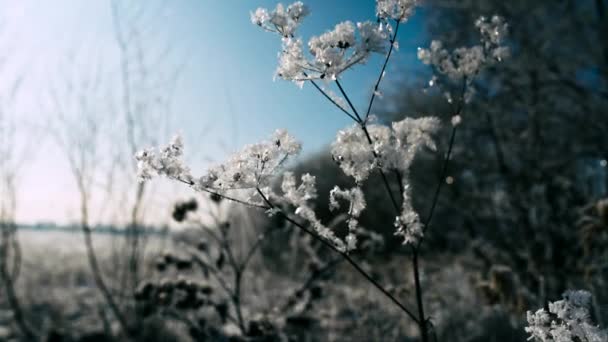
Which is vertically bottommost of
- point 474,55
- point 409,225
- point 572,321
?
point 572,321

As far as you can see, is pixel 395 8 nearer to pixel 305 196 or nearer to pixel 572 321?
pixel 305 196

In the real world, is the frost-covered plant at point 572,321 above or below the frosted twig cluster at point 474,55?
below

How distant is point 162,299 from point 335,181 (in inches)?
382

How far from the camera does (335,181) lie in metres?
12.1

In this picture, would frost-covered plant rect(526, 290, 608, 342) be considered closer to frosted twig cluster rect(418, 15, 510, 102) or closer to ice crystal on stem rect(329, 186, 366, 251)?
ice crystal on stem rect(329, 186, 366, 251)

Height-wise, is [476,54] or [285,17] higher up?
[476,54]

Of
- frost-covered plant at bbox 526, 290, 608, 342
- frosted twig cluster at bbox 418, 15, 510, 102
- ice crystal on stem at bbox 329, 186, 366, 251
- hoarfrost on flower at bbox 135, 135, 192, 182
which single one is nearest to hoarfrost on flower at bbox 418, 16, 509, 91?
frosted twig cluster at bbox 418, 15, 510, 102

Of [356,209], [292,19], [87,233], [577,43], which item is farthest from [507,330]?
[577,43]

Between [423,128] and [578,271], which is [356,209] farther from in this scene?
[578,271]

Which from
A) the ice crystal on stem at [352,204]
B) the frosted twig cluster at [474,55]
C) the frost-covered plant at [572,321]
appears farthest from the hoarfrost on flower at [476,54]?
the frost-covered plant at [572,321]

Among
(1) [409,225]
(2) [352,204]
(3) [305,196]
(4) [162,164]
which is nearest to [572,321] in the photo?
(1) [409,225]

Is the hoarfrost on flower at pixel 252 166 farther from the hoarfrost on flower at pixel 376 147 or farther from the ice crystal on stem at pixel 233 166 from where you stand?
the hoarfrost on flower at pixel 376 147

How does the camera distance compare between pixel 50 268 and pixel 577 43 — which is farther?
pixel 50 268

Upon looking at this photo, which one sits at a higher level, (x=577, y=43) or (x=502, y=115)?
(x=577, y=43)
